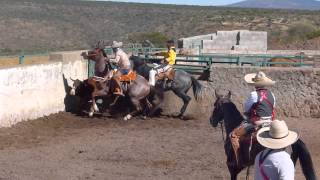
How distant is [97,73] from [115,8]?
2998 inches

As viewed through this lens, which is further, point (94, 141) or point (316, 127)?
point (316, 127)

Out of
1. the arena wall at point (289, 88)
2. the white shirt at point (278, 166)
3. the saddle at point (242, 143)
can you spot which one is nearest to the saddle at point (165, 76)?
the arena wall at point (289, 88)

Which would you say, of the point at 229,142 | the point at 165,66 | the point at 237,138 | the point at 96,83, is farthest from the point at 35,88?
the point at 237,138

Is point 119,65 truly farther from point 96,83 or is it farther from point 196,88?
point 196,88

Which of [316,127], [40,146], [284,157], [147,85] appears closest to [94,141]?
[40,146]

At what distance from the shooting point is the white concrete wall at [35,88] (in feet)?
49.2

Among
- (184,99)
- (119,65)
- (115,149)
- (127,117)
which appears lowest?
(127,117)

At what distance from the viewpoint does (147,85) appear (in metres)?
17.4

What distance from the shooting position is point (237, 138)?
29.4ft

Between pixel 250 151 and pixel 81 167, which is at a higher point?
pixel 250 151

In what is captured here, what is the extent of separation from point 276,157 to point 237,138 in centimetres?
300

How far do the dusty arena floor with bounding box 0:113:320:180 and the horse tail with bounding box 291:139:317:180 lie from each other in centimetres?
324

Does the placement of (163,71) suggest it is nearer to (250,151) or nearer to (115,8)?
(250,151)

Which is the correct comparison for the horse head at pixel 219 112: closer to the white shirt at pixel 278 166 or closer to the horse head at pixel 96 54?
the white shirt at pixel 278 166
